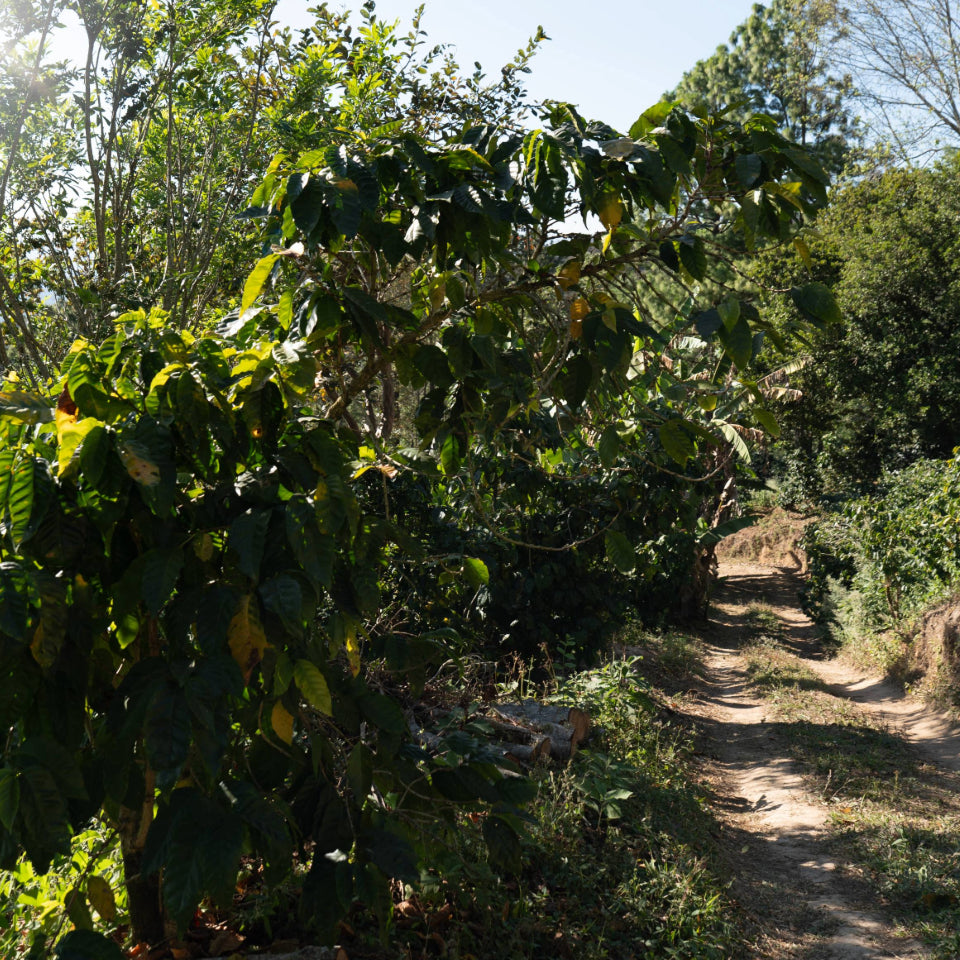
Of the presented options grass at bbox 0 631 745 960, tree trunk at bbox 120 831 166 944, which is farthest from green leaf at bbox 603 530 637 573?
tree trunk at bbox 120 831 166 944

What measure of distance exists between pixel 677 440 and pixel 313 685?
1303mm

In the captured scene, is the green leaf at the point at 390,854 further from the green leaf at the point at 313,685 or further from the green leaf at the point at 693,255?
the green leaf at the point at 693,255

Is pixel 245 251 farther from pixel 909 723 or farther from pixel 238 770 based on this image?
pixel 909 723

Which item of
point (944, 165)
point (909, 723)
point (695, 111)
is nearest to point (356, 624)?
point (695, 111)

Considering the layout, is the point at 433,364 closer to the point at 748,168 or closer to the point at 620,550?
the point at 620,550

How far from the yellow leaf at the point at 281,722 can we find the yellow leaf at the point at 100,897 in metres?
0.77

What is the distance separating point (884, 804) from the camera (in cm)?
641

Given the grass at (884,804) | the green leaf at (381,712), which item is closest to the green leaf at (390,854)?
the green leaf at (381,712)

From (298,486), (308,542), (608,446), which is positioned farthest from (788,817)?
(308,542)

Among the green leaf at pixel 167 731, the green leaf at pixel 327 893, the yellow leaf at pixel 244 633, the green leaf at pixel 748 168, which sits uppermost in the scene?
the green leaf at pixel 748 168

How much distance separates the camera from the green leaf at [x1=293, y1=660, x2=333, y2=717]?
1979 mm

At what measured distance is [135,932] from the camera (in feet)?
9.35

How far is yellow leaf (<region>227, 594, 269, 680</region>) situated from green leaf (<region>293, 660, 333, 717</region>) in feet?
0.54

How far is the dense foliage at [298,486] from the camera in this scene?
179 cm
